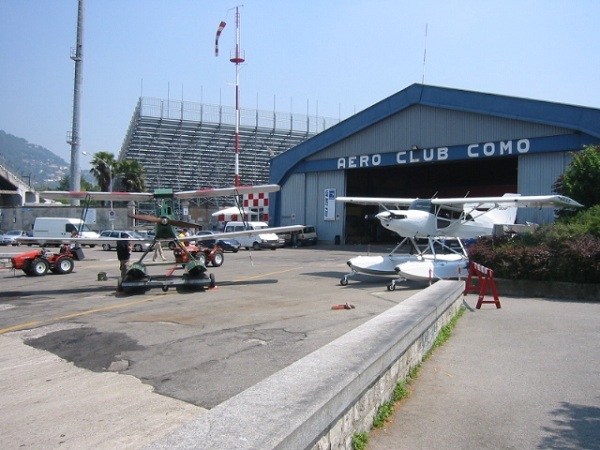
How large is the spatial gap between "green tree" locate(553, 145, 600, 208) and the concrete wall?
51.3 ft

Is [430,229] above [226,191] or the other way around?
the other way around

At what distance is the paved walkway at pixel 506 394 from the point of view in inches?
167

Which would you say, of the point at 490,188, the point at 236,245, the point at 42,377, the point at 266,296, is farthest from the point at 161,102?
the point at 42,377

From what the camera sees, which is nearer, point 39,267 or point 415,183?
point 39,267

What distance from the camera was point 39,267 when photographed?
2019cm

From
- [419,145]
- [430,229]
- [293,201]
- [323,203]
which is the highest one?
[419,145]

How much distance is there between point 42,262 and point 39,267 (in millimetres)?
225

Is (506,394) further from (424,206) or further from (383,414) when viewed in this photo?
(424,206)

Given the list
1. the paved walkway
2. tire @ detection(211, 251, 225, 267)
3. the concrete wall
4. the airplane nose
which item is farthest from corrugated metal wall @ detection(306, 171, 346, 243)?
the concrete wall

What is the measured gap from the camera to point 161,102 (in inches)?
2655

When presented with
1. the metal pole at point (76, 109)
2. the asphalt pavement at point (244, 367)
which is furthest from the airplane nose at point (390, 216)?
the metal pole at point (76, 109)

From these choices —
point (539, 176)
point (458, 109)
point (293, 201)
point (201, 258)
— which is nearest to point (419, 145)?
point (458, 109)

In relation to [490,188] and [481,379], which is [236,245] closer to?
[490,188]

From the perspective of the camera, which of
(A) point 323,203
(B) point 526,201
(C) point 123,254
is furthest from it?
(A) point 323,203
